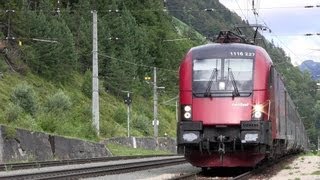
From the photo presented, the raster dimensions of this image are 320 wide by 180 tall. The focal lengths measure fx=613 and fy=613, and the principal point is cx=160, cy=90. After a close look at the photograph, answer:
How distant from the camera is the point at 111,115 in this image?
71.4 meters

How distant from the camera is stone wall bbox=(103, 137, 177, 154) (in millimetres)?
51188

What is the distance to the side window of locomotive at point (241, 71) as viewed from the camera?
1831cm

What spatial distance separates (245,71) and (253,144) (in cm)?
238

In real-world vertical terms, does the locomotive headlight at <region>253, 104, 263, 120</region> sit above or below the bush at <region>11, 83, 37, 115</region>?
below

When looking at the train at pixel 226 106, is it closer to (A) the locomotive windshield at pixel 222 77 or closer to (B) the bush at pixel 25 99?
(A) the locomotive windshield at pixel 222 77

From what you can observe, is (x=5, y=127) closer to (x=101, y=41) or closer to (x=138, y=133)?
(x=138, y=133)

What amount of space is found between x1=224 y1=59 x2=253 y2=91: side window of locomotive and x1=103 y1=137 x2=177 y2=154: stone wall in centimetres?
2638

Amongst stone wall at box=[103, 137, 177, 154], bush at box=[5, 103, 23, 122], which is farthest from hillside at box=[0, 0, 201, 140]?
bush at box=[5, 103, 23, 122]

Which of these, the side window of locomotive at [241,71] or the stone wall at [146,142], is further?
the stone wall at [146,142]

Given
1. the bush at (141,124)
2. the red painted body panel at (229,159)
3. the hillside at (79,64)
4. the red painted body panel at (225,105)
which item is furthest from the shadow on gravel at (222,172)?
the bush at (141,124)

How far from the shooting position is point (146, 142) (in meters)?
58.3

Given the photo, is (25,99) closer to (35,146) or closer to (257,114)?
(35,146)

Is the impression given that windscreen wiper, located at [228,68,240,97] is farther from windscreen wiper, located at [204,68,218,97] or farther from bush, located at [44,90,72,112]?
bush, located at [44,90,72,112]

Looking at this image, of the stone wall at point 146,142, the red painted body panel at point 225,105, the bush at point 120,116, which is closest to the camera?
the red painted body panel at point 225,105
